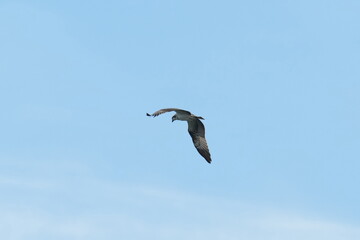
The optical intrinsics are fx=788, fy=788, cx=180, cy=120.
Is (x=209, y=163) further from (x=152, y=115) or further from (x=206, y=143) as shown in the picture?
(x=152, y=115)

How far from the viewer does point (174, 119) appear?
82.6 m

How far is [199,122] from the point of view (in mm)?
83875

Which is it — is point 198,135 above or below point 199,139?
above

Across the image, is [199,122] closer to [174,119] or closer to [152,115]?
[174,119]

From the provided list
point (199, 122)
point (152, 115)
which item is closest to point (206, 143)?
point (199, 122)

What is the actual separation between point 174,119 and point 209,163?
5.88m

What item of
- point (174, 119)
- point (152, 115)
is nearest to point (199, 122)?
point (174, 119)

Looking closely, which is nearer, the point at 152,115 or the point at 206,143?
the point at 152,115

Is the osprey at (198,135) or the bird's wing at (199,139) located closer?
the osprey at (198,135)

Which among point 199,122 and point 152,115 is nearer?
point 152,115

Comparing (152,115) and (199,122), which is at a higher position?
(199,122)

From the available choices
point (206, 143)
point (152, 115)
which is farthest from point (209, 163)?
point (152, 115)

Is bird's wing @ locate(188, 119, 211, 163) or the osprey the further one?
bird's wing @ locate(188, 119, 211, 163)

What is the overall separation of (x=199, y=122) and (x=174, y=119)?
295 cm
